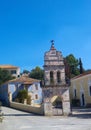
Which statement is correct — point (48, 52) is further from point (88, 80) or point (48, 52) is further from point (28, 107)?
point (88, 80)

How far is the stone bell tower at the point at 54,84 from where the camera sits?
3728 cm

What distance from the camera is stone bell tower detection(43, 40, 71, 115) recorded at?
37281 millimetres

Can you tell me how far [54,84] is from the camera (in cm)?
3722

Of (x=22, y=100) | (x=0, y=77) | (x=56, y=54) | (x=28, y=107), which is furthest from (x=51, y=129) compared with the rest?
(x=0, y=77)

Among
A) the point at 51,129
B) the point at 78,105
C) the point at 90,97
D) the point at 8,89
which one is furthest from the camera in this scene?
the point at 8,89

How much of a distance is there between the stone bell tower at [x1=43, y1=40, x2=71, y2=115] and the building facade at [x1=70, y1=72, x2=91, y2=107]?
12975mm

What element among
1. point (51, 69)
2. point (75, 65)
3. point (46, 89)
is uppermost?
point (75, 65)

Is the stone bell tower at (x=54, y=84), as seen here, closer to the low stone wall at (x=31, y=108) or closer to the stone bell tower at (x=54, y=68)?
the stone bell tower at (x=54, y=68)

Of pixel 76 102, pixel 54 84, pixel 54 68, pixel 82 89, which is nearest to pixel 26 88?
pixel 76 102

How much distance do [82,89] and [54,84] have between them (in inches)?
711

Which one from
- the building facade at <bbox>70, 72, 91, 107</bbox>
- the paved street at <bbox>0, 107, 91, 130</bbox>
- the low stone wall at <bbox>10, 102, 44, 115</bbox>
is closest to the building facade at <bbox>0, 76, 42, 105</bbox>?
the building facade at <bbox>70, 72, 91, 107</bbox>

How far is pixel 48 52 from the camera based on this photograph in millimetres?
38312

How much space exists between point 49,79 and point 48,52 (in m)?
3.54

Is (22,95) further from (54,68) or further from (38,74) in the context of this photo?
(38,74)
